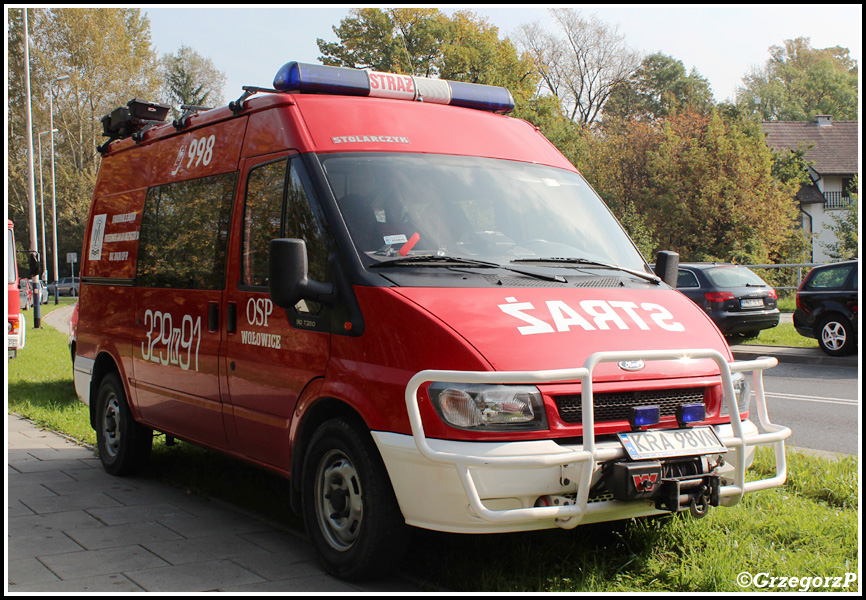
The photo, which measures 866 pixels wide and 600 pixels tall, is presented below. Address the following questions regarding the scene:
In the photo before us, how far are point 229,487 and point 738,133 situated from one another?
2997 centimetres

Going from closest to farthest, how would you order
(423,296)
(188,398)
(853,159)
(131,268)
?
(423,296) → (188,398) → (131,268) → (853,159)

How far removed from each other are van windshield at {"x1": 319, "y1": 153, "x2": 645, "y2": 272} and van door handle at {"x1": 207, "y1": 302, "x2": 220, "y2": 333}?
1.35 meters

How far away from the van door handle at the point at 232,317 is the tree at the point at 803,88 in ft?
211

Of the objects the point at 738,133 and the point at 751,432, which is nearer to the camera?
the point at 751,432

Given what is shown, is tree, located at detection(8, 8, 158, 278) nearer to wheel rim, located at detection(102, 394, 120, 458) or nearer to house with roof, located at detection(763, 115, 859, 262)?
house with roof, located at detection(763, 115, 859, 262)

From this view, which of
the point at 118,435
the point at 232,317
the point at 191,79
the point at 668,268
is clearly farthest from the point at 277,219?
the point at 191,79

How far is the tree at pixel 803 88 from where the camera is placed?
65.9 m

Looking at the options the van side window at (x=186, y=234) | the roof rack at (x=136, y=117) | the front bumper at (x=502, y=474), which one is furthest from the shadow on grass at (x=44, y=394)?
the front bumper at (x=502, y=474)

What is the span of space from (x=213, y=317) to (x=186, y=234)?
2.72ft

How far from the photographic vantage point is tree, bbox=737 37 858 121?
6594 cm

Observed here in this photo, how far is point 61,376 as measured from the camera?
12859mm

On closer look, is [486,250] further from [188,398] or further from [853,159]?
[853,159]

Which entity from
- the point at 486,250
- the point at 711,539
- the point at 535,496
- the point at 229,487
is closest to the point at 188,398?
the point at 229,487

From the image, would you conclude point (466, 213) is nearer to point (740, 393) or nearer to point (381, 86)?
point (381, 86)
